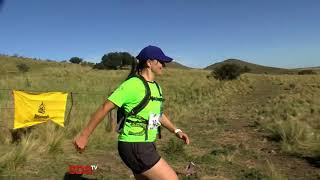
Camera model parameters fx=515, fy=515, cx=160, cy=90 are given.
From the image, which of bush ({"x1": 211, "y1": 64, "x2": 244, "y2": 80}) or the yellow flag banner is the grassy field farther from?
bush ({"x1": 211, "y1": 64, "x2": 244, "y2": 80})

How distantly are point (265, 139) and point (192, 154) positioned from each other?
2766 mm

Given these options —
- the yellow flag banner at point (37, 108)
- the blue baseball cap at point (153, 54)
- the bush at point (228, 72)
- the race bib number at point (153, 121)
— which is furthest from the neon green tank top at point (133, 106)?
the bush at point (228, 72)

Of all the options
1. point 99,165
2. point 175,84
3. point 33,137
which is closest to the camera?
point 99,165

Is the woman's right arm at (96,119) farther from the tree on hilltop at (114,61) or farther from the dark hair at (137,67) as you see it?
the tree on hilltop at (114,61)

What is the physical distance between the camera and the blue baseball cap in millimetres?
4742

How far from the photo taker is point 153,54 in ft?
15.5

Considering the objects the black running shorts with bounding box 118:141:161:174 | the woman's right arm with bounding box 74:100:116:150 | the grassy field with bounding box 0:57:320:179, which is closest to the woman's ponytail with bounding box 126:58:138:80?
the woman's right arm with bounding box 74:100:116:150

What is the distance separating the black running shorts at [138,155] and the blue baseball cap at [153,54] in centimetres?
79

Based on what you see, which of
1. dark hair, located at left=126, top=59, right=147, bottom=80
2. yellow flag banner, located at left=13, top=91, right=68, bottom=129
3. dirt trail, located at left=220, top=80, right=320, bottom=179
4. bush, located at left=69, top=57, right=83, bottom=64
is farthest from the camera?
bush, located at left=69, top=57, right=83, bottom=64

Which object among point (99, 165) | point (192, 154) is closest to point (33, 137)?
point (99, 165)

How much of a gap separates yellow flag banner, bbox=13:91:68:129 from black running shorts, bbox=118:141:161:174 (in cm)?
764

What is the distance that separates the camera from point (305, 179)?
8617 mm

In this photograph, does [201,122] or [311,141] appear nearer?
[311,141]

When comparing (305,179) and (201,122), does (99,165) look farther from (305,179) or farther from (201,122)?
(201,122)
